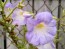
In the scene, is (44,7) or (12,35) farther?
(44,7)

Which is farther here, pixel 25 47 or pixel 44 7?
pixel 44 7

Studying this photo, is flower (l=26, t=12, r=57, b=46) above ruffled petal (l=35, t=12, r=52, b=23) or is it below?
below

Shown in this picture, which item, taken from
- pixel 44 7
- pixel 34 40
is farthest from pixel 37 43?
pixel 44 7

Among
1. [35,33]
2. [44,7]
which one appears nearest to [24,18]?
[35,33]

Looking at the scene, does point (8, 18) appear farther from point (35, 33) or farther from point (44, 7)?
point (44, 7)

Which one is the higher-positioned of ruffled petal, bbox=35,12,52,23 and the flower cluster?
ruffled petal, bbox=35,12,52,23

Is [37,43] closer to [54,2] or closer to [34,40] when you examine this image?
[34,40]
